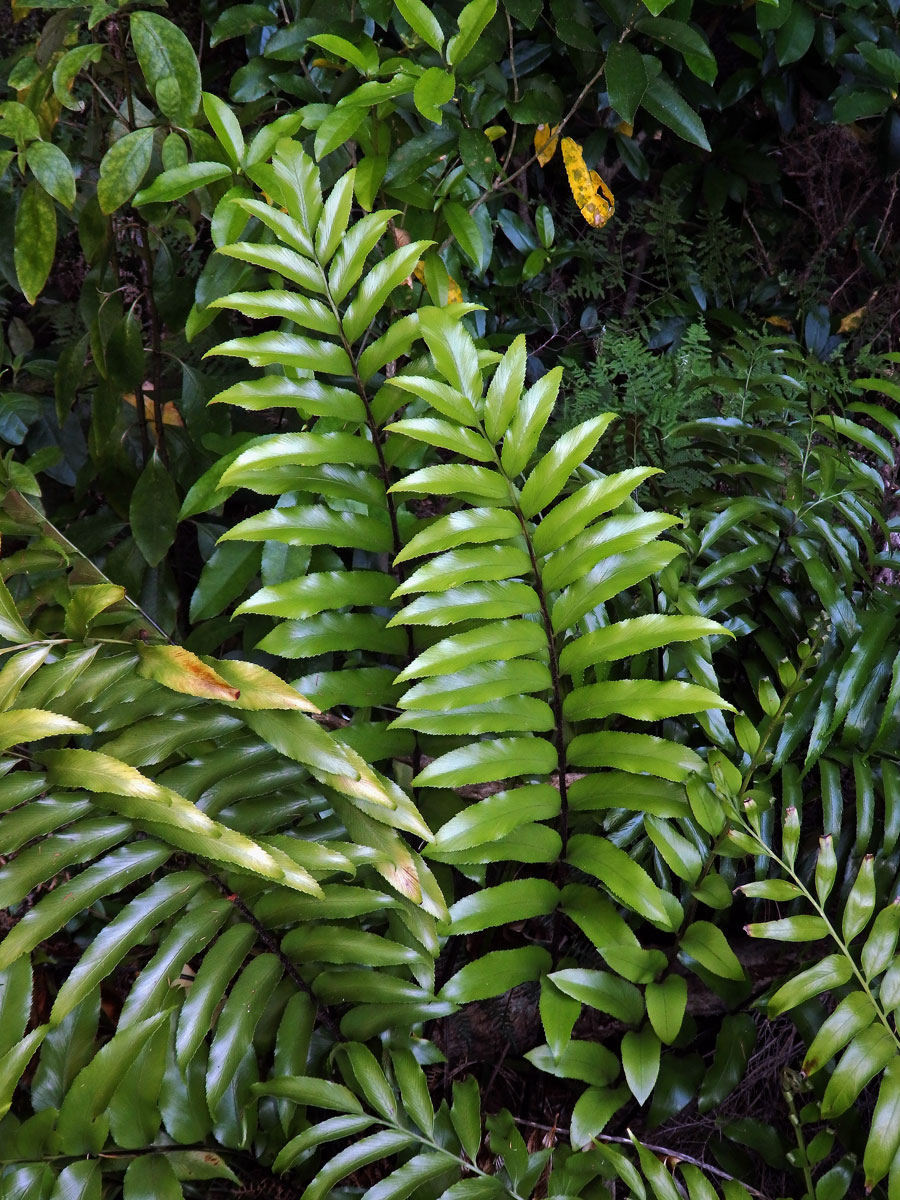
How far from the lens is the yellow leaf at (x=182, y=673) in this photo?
78 centimetres

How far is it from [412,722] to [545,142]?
1291 millimetres

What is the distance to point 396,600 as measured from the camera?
1.18 m

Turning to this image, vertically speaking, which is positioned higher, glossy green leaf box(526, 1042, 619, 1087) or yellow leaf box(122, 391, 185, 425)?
yellow leaf box(122, 391, 185, 425)

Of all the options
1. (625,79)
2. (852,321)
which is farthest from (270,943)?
→ (852,321)

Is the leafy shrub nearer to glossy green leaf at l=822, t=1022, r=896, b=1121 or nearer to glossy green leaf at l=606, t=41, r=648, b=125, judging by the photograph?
glossy green leaf at l=822, t=1022, r=896, b=1121

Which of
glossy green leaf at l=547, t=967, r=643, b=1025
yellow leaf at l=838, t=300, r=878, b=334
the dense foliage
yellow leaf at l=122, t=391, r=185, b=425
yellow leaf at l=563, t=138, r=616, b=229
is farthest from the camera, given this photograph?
yellow leaf at l=838, t=300, r=878, b=334

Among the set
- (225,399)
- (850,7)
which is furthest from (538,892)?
(850,7)

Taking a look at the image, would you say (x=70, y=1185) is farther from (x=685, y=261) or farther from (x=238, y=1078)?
(x=685, y=261)

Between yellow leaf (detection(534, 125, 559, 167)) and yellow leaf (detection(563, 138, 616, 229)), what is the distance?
46mm

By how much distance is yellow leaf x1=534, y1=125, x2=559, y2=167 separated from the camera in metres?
1.73

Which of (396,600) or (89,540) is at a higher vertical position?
(396,600)

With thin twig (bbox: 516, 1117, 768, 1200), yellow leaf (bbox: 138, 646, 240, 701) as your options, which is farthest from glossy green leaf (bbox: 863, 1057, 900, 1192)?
yellow leaf (bbox: 138, 646, 240, 701)

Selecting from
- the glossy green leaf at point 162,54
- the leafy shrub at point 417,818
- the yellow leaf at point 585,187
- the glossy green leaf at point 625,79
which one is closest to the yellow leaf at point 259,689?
the leafy shrub at point 417,818

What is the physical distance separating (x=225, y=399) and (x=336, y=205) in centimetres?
26
